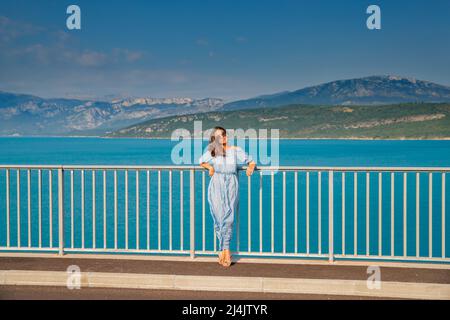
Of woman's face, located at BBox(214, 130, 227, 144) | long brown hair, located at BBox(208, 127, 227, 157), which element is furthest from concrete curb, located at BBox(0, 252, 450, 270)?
woman's face, located at BBox(214, 130, 227, 144)

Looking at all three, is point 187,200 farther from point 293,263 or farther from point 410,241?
point 293,263

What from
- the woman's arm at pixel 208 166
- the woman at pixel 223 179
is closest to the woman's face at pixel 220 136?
the woman at pixel 223 179

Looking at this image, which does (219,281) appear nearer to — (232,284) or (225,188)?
(232,284)

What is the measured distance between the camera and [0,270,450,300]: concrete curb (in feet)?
18.9

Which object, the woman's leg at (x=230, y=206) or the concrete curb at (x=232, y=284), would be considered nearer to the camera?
the concrete curb at (x=232, y=284)

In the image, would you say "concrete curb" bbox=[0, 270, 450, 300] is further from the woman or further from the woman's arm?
the woman's arm

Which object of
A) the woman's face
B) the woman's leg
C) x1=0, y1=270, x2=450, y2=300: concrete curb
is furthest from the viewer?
the woman's leg

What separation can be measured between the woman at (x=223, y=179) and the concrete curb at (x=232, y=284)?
799mm

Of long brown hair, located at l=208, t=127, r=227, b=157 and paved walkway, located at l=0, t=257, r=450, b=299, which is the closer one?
paved walkway, located at l=0, t=257, r=450, b=299

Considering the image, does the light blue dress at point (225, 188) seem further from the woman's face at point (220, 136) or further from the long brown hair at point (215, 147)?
the woman's face at point (220, 136)

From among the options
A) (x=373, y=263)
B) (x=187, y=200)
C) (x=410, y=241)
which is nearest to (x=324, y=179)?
(x=187, y=200)

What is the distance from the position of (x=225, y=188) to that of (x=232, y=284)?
51.2 inches

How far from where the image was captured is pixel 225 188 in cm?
692

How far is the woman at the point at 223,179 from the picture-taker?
6.86 m
